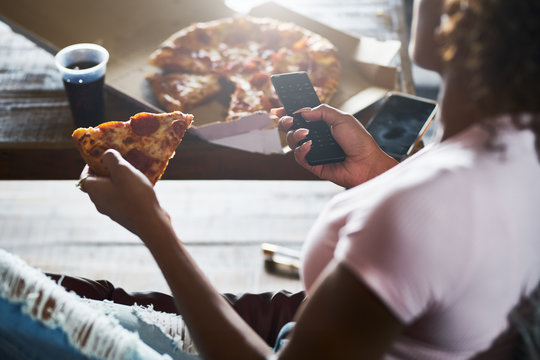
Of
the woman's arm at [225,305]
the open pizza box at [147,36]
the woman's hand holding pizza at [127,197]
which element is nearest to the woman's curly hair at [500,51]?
the woman's arm at [225,305]

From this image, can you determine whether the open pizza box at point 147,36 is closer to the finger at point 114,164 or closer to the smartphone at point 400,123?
the smartphone at point 400,123

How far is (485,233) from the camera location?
612 mm

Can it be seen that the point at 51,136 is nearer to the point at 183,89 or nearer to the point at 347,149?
the point at 183,89

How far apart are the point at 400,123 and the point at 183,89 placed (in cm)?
60

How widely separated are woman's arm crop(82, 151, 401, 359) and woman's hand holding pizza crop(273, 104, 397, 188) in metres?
0.39

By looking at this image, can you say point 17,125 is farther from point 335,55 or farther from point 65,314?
point 335,55

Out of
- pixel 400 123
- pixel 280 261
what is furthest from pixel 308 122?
pixel 280 261

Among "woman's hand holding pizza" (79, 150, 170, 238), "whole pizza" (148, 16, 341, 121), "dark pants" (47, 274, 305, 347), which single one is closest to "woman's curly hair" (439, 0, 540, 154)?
"woman's hand holding pizza" (79, 150, 170, 238)

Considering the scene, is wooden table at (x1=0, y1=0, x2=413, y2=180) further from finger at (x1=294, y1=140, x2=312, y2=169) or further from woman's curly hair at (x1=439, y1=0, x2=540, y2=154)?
woman's curly hair at (x1=439, y1=0, x2=540, y2=154)

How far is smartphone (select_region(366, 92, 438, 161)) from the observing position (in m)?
1.24

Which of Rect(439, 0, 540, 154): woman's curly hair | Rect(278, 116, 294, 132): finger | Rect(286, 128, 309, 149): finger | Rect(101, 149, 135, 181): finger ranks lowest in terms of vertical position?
Rect(286, 128, 309, 149): finger

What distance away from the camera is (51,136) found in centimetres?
131

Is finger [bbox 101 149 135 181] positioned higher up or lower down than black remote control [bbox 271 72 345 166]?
higher up

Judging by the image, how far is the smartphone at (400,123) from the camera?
1.24 meters
